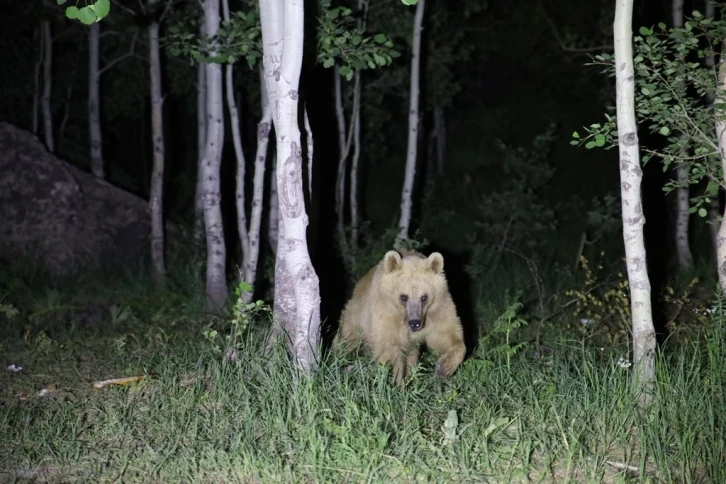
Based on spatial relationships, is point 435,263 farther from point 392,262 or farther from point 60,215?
point 60,215

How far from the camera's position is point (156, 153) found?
11.2 meters

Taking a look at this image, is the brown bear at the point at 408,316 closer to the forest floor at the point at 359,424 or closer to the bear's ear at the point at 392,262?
the bear's ear at the point at 392,262

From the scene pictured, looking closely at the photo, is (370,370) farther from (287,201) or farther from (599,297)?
(599,297)

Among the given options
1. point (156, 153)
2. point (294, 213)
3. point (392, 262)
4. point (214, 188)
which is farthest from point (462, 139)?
point (294, 213)

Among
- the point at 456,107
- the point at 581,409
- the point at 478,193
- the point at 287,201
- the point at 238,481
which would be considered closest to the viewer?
the point at 238,481

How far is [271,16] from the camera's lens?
6160mm

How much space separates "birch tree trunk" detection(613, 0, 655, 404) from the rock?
8.21m

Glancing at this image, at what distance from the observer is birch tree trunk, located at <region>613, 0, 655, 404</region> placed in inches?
210

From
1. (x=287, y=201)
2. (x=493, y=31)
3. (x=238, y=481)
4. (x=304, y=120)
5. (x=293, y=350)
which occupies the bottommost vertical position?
(x=238, y=481)

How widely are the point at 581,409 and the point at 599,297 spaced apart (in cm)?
556

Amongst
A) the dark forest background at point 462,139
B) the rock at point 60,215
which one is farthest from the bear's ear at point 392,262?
the rock at point 60,215

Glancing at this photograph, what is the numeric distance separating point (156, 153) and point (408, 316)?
575cm

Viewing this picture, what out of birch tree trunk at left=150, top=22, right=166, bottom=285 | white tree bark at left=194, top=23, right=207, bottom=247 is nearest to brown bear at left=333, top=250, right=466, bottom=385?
birch tree trunk at left=150, top=22, right=166, bottom=285

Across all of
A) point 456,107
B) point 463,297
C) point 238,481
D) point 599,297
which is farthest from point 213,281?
point 456,107
